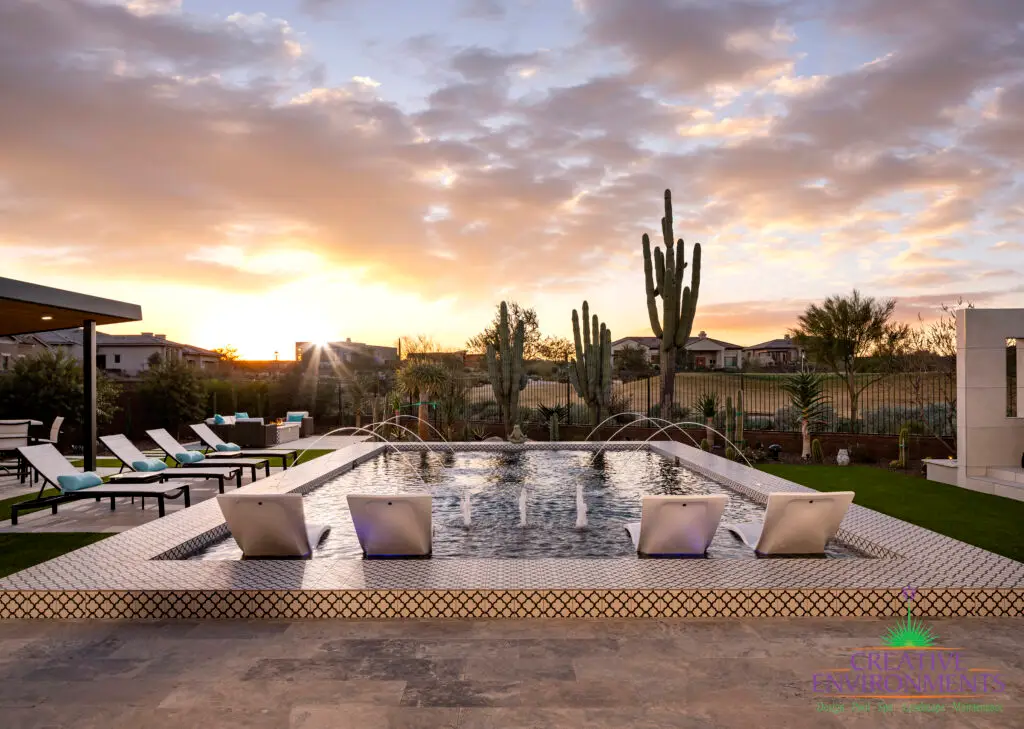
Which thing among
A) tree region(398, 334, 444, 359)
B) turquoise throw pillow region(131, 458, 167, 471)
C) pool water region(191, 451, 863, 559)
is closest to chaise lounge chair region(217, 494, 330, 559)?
pool water region(191, 451, 863, 559)

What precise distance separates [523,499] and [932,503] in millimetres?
5149

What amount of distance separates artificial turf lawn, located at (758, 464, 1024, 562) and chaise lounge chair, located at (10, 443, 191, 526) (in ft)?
27.1

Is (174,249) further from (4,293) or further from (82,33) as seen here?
(4,293)

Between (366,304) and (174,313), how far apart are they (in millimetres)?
6569

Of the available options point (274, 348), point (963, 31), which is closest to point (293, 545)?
point (963, 31)

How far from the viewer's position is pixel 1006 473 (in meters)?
9.27

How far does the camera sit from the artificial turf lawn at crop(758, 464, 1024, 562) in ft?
21.7

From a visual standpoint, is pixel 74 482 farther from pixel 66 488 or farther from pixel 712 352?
pixel 712 352

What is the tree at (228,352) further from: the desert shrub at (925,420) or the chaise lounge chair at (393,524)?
the chaise lounge chair at (393,524)

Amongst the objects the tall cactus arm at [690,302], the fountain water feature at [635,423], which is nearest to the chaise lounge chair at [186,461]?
the fountain water feature at [635,423]

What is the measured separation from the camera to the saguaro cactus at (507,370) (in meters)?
16.7

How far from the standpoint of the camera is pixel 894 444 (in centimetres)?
1363

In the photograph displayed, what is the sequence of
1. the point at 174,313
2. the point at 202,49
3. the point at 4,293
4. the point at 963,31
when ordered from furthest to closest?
the point at 174,313 < the point at 202,49 < the point at 963,31 < the point at 4,293

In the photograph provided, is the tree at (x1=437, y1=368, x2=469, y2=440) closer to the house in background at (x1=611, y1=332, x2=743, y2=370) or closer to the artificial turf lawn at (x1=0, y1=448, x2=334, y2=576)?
the artificial turf lawn at (x1=0, y1=448, x2=334, y2=576)
